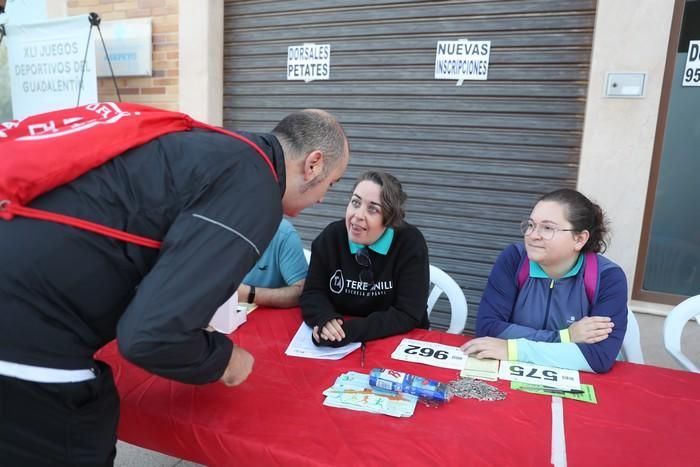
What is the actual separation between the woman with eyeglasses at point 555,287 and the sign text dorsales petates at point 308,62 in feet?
8.45

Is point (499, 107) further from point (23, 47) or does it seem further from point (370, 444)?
point (23, 47)

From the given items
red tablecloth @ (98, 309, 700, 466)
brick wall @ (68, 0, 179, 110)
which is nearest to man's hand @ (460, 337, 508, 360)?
red tablecloth @ (98, 309, 700, 466)

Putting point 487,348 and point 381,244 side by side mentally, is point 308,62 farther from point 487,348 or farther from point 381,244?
point 487,348

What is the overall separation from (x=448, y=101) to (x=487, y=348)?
7.89ft

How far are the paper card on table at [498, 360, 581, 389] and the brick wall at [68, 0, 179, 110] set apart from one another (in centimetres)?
397

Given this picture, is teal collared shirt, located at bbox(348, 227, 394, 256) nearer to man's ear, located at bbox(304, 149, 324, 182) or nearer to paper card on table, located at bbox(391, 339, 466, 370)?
paper card on table, located at bbox(391, 339, 466, 370)

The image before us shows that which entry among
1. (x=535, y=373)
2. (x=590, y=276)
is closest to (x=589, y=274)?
(x=590, y=276)

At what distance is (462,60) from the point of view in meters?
3.60

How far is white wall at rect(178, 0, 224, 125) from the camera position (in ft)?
14.1

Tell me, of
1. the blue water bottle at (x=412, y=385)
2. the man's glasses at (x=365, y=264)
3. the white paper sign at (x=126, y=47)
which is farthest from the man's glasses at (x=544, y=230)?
the white paper sign at (x=126, y=47)

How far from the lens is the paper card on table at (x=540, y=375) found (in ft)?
5.14

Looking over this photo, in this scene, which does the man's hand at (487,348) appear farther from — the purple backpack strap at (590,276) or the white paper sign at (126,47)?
the white paper sign at (126,47)

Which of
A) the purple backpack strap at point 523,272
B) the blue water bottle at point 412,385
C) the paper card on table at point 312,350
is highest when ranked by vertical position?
the purple backpack strap at point 523,272

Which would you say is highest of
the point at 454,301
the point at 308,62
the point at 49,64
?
the point at 308,62
